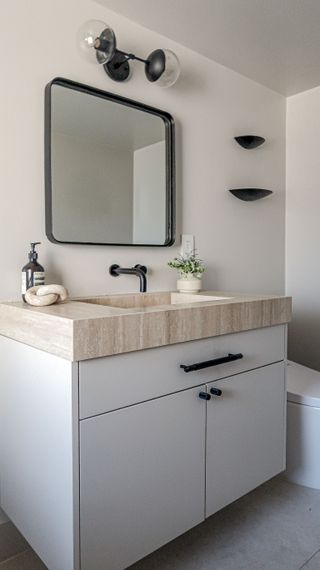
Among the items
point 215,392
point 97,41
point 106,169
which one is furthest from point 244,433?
point 97,41

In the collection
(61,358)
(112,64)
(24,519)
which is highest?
(112,64)

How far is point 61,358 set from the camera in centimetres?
99

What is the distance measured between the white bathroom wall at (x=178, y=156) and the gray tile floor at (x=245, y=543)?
3.15 feet

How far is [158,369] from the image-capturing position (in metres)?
1.13

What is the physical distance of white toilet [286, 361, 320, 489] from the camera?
1776 millimetres

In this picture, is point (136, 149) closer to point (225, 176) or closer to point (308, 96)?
point (225, 176)

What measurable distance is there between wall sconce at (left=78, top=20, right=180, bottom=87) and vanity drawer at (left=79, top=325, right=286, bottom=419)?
1.09 meters

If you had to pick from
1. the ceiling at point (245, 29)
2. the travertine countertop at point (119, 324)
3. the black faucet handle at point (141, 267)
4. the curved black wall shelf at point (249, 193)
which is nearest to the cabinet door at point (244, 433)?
the travertine countertop at point (119, 324)

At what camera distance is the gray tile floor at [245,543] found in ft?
4.50

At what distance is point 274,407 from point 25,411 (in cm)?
89

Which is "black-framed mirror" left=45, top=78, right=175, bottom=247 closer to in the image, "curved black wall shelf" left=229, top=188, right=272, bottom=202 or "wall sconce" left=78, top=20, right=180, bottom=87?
"wall sconce" left=78, top=20, right=180, bottom=87

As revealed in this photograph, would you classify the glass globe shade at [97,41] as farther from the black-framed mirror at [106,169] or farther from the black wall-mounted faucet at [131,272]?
the black wall-mounted faucet at [131,272]

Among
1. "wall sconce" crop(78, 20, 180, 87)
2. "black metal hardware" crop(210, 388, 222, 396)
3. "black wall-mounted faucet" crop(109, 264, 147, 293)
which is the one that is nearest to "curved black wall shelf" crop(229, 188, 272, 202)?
"wall sconce" crop(78, 20, 180, 87)

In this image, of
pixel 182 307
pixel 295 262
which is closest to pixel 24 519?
pixel 182 307
